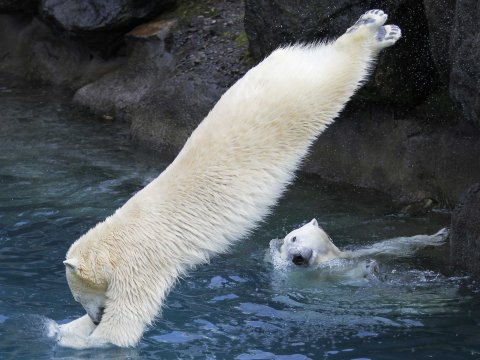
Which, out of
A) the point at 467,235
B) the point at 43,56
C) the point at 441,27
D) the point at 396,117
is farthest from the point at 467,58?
the point at 43,56

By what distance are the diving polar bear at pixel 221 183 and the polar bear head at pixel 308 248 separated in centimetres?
163

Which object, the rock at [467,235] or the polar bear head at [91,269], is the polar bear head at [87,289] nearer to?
the polar bear head at [91,269]

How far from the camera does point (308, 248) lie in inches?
237

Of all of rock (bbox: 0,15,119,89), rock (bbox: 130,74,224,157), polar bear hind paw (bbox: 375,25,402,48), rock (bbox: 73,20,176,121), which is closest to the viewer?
polar bear hind paw (bbox: 375,25,402,48)

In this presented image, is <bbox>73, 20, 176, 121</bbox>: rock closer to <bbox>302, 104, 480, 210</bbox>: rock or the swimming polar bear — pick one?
<bbox>302, 104, 480, 210</bbox>: rock

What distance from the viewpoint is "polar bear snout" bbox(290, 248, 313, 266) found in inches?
236

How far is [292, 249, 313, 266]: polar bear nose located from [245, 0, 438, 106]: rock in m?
2.08

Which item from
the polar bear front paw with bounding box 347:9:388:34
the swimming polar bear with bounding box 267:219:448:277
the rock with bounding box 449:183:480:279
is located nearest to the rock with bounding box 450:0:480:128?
the rock with bounding box 449:183:480:279

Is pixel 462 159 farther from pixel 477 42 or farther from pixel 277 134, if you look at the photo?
pixel 277 134

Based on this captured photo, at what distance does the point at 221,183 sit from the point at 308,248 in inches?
73.9

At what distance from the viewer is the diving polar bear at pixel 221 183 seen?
4.27m

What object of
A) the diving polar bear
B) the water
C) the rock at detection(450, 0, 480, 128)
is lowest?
the water

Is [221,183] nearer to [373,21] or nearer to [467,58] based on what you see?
[373,21]

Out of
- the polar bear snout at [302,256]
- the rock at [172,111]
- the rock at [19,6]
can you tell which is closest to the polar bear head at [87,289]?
the polar bear snout at [302,256]
